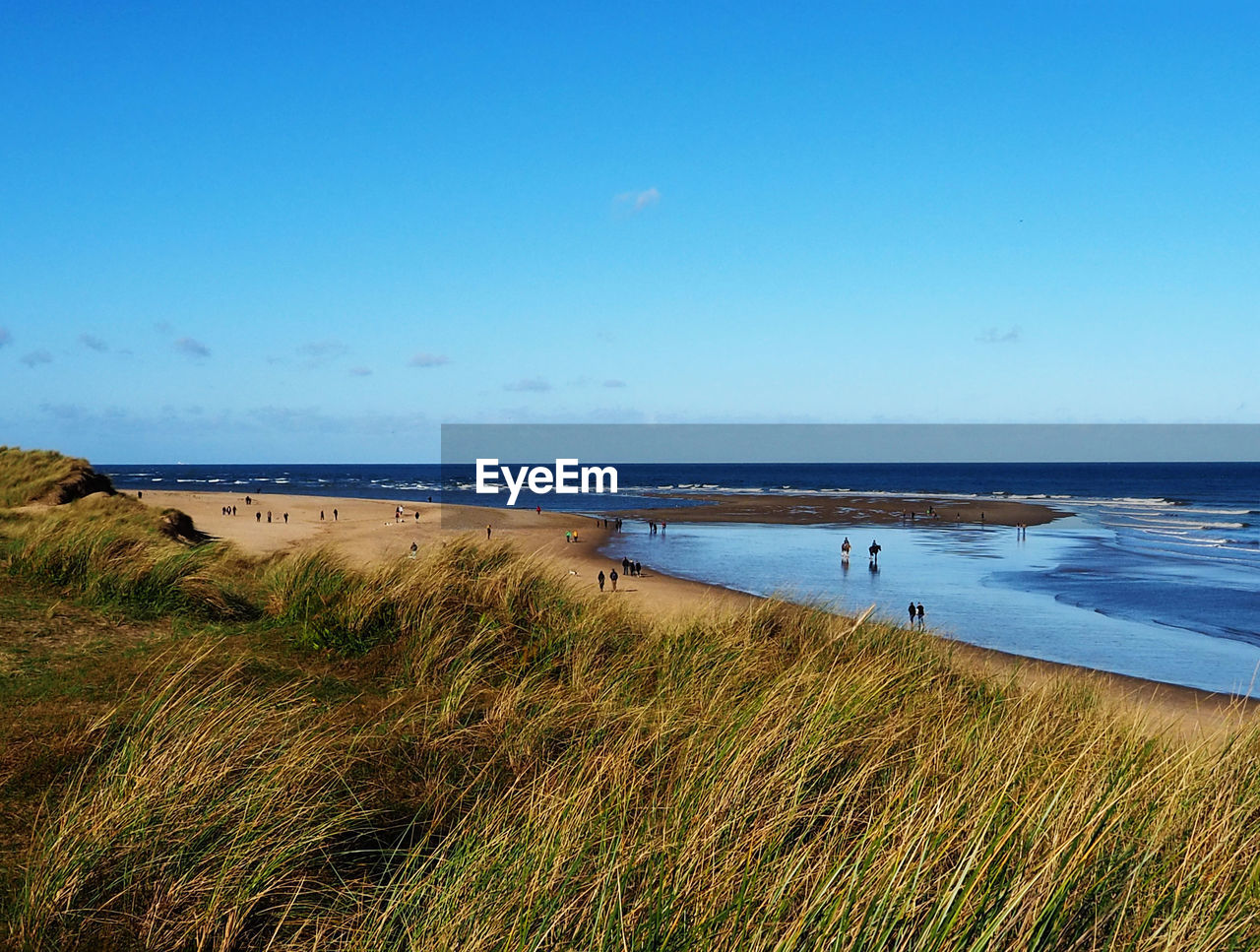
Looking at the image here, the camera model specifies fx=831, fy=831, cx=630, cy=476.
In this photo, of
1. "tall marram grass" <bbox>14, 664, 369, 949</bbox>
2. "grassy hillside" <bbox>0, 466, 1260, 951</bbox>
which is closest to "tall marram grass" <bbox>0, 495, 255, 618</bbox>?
"grassy hillside" <bbox>0, 466, 1260, 951</bbox>

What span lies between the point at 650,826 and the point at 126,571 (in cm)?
792

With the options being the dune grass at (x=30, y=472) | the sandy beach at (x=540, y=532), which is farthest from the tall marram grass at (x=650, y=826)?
the dune grass at (x=30, y=472)

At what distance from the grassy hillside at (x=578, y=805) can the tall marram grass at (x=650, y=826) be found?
2 cm

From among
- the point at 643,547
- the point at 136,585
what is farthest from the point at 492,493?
the point at 136,585

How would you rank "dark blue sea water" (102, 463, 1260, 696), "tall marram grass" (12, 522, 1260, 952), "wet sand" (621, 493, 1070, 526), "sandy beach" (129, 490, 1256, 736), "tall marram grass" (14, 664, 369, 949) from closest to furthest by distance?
"tall marram grass" (12, 522, 1260, 952) < "tall marram grass" (14, 664, 369, 949) < "sandy beach" (129, 490, 1256, 736) < "dark blue sea water" (102, 463, 1260, 696) < "wet sand" (621, 493, 1070, 526)

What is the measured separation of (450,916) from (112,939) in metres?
1.47

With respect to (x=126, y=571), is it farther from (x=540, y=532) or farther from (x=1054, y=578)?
(x=540, y=532)

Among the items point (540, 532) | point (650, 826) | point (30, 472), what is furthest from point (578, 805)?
point (540, 532)

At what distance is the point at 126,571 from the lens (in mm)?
9188

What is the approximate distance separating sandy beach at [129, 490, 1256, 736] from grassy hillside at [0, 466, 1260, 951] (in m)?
2.72

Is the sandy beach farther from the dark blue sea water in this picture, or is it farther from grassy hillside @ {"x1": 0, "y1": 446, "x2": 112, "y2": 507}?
grassy hillside @ {"x1": 0, "y1": 446, "x2": 112, "y2": 507}

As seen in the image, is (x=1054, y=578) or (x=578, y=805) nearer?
(x=578, y=805)

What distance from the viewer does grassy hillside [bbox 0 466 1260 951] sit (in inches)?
118

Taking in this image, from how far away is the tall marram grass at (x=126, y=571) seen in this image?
349 inches
